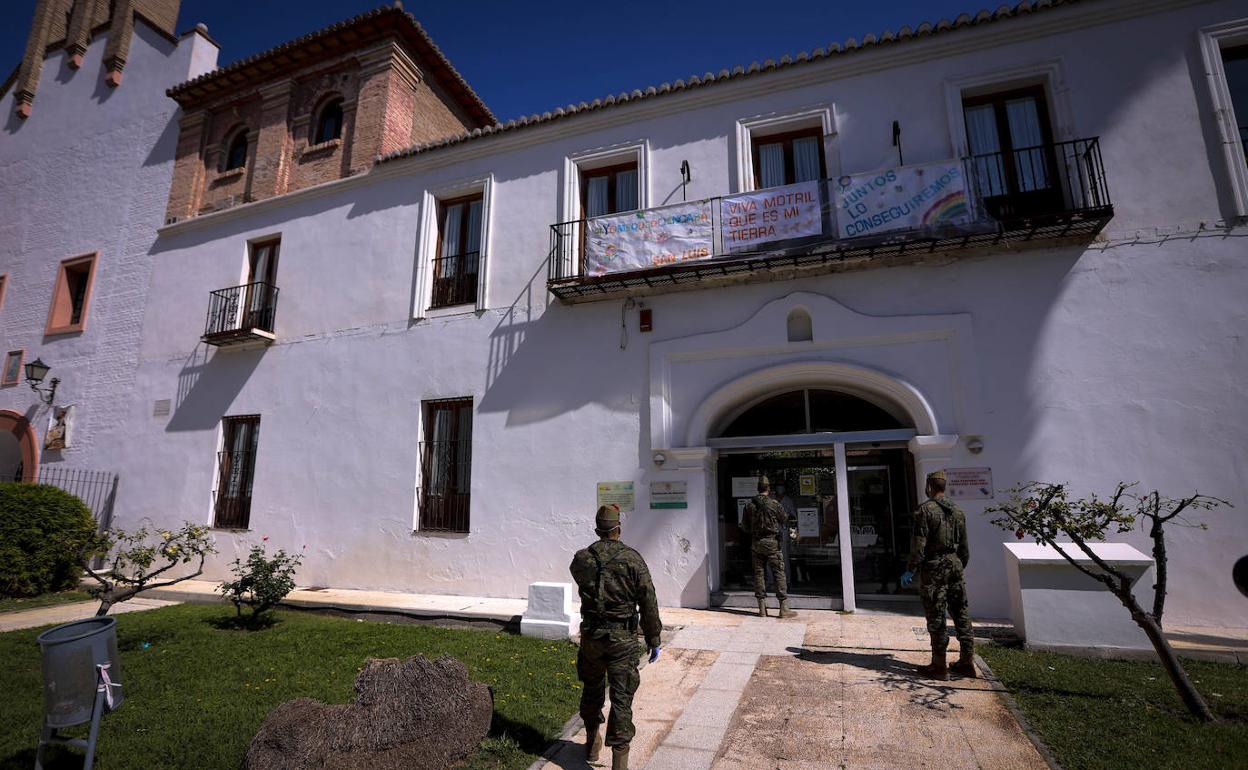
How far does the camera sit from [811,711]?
4.82 metres

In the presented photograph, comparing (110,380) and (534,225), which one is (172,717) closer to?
(534,225)

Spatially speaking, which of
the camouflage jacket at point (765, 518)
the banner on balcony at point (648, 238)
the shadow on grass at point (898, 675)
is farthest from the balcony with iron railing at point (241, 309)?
the shadow on grass at point (898, 675)

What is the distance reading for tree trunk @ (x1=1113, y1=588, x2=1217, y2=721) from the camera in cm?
439

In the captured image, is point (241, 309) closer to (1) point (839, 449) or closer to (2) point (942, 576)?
(1) point (839, 449)

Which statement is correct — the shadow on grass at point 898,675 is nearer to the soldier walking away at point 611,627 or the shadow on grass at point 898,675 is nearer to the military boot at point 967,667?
the military boot at point 967,667

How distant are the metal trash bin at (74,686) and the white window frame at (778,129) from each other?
29.5 feet

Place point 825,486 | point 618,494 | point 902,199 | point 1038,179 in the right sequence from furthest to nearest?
point 618,494, point 825,486, point 1038,179, point 902,199

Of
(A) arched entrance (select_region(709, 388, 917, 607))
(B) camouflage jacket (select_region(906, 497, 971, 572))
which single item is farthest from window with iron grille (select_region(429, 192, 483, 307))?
(B) camouflage jacket (select_region(906, 497, 971, 572))

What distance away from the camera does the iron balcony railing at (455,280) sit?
11.2 metres

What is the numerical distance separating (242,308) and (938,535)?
1353 cm

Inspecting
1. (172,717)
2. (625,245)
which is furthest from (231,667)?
(625,245)

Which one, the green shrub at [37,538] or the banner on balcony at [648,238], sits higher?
the banner on balcony at [648,238]

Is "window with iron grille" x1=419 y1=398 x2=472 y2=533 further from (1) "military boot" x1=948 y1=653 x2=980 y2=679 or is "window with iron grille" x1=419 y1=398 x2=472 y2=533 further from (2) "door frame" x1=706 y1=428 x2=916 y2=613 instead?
(1) "military boot" x1=948 y1=653 x2=980 y2=679

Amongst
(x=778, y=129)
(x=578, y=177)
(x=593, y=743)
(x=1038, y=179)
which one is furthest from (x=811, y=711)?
(x=578, y=177)
